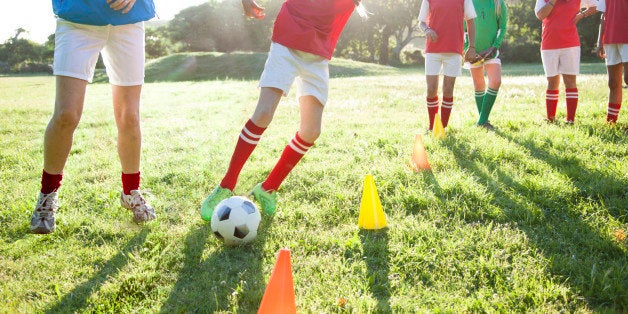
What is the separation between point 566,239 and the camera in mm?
3020

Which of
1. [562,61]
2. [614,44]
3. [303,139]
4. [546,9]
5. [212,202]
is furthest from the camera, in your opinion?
[562,61]

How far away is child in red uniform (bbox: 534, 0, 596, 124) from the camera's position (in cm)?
639

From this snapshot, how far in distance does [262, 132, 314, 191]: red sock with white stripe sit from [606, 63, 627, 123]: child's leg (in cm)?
442

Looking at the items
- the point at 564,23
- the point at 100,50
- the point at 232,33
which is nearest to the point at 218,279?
the point at 100,50

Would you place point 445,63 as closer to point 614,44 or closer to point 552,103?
point 552,103

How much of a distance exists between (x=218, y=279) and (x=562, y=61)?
590 cm

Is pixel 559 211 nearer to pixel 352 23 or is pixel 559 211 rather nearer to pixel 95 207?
pixel 95 207

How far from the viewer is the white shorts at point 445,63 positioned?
240 inches

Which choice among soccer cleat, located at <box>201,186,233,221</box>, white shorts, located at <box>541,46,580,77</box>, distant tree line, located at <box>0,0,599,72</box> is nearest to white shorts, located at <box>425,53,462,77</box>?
white shorts, located at <box>541,46,580,77</box>

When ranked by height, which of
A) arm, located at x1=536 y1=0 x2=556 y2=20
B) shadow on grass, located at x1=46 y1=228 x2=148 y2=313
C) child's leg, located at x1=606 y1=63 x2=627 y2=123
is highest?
arm, located at x1=536 y1=0 x2=556 y2=20

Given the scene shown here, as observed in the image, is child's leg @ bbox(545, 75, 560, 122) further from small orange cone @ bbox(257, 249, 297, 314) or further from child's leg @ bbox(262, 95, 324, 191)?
small orange cone @ bbox(257, 249, 297, 314)

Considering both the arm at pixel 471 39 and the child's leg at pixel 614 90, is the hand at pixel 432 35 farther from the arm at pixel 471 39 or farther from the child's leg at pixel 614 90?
the child's leg at pixel 614 90

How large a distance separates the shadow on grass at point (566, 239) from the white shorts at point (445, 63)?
2063 mm

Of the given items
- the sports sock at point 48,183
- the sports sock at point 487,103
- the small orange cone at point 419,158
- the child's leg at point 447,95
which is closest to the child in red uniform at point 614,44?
the sports sock at point 487,103
